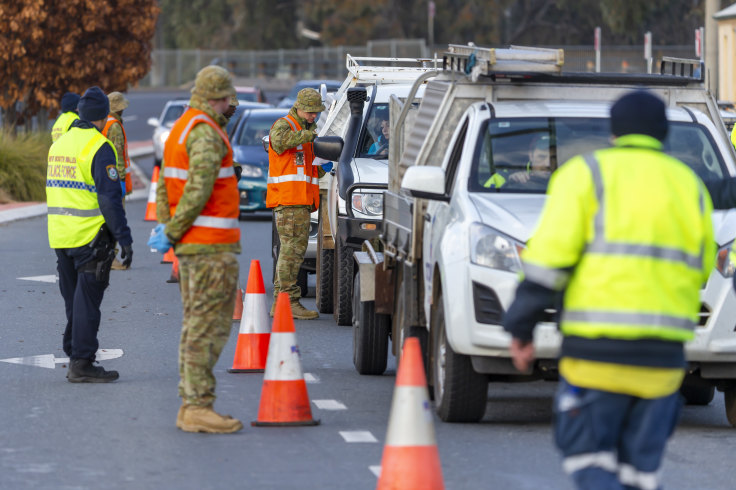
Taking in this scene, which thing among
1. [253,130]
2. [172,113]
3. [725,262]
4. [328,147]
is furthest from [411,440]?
[172,113]

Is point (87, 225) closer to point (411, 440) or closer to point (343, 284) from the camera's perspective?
point (343, 284)

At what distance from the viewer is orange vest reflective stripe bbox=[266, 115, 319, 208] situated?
13602 mm

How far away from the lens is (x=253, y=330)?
10852mm

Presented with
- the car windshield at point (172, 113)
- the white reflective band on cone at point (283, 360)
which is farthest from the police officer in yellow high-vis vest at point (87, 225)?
the car windshield at point (172, 113)

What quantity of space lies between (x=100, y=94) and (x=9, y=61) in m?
21.4

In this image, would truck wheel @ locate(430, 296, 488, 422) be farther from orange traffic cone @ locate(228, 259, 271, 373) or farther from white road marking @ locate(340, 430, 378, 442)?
orange traffic cone @ locate(228, 259, 271, 373)

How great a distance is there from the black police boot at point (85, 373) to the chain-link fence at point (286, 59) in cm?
5259

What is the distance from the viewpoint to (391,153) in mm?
10766

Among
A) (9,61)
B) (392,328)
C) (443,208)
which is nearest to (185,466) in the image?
(443,208)

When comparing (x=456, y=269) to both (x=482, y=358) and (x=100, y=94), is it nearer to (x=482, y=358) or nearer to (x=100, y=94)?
(x=482, y=358)

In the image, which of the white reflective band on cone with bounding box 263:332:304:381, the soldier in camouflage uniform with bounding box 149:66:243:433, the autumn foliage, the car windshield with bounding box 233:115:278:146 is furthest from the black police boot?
the autumn foliage

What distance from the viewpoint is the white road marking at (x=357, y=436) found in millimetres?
8539

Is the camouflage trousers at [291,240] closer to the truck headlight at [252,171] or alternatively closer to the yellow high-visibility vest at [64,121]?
the yellow high-visibility vest at [64,121]

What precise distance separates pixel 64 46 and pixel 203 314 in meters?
24.0
